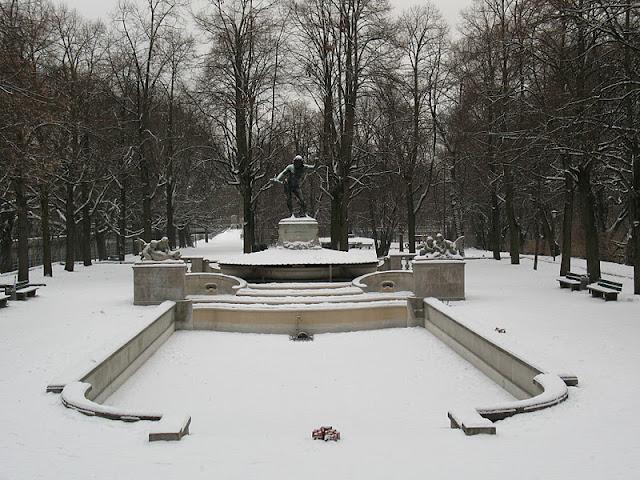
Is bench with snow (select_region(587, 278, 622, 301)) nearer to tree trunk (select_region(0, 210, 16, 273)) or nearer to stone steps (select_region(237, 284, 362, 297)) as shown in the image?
stone steps (select_region(237, 284, 362, 297))

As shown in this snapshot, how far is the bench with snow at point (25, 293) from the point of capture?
706 inches

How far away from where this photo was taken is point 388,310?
15.8m

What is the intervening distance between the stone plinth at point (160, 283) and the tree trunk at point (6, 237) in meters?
16.6

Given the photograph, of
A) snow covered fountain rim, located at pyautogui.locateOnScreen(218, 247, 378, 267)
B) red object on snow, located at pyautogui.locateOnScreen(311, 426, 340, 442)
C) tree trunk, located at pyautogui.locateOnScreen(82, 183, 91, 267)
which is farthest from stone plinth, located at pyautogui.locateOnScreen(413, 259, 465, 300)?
tree trunk, located at pyautogui.locateOnScreen(82, 183, 91, 267)

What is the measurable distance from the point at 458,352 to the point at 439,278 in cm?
461

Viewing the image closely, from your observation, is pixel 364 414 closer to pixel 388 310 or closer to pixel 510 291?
pixel 388 310

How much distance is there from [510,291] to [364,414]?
11.8 meters

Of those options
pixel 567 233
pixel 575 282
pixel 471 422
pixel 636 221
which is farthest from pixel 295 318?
pixel 567 233

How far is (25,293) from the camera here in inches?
714

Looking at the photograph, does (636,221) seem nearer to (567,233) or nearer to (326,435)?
(567,233)

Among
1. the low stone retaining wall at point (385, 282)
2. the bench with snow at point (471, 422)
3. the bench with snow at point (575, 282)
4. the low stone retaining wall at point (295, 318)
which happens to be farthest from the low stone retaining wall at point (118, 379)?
the bench with snow at point (575, 282)

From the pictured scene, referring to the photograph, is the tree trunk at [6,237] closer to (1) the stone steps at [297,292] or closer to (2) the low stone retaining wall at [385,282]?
(1) the stone steps at [297,292]

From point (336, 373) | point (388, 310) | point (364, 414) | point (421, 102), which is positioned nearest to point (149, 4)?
point (421, 102)

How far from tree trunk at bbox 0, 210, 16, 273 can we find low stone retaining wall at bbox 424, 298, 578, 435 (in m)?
23.4
